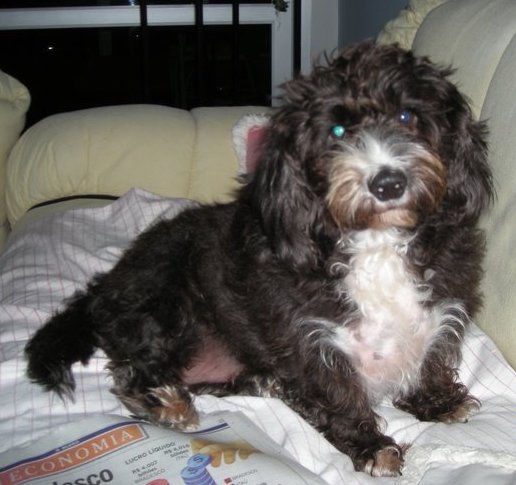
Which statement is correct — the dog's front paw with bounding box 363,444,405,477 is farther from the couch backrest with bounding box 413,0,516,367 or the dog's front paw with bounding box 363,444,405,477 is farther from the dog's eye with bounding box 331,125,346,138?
the dog's eye with bounding box 331,125,346,138

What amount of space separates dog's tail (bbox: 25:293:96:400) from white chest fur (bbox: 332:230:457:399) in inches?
35.5

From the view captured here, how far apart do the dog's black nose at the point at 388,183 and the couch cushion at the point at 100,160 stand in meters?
2.07

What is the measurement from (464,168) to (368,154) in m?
0.39

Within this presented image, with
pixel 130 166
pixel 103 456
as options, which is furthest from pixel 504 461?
pixel 130 166

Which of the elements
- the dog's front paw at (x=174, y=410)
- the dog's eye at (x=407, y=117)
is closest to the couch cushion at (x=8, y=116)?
the dog's front paw at (x=174, y=410)

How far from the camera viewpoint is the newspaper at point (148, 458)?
1.84m

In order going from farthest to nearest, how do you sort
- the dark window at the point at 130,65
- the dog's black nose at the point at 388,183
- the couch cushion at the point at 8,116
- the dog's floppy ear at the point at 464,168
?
the dark window at the point at 130,65, the couch cushion at the point at 8,116, the dog's floppy ear at the point at 464,168, the dog's black nose at the point at 388,183

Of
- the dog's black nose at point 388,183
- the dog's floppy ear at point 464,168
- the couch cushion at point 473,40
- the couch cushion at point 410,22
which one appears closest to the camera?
the dog's black nose at point 388,183

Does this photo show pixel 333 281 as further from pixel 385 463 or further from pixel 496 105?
pixel 496 105

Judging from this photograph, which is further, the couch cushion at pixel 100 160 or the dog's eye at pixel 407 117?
the couch cushion at pixel 100 160

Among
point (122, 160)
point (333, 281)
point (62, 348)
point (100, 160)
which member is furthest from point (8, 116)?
point (333, 281)

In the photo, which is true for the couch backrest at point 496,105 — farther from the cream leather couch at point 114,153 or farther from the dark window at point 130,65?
the dark window at point 130,65

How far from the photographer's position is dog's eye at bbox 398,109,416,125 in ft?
6.00

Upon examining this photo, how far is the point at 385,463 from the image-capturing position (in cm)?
200
